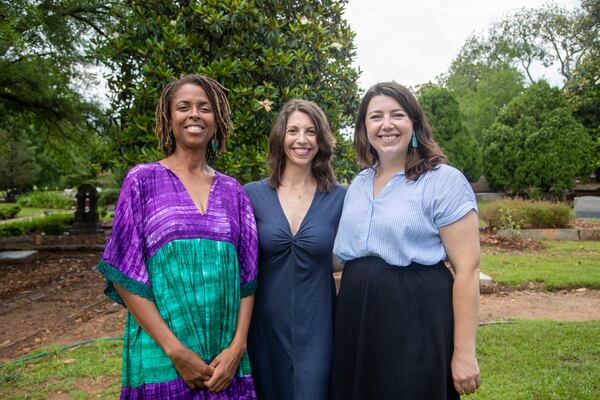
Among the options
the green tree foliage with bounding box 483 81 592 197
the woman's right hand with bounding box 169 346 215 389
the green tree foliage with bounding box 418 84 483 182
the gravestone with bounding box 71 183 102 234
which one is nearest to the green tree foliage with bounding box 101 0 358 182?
the woman's right hand with bounding box 169 346 215 389

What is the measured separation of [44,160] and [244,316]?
3882 cm

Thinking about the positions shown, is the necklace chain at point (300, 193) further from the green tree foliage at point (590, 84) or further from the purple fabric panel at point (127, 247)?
the green tree foliage at point (590, 84)

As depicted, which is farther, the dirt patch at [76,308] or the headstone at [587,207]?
the headstone at [587,207]

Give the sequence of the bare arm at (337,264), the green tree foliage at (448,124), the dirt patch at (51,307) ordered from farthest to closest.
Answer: the green tree foliage at (448,124) < the dirt patch at (51,307) < the bare arm at (337,264)

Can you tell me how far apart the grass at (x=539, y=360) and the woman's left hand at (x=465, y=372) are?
2.04m

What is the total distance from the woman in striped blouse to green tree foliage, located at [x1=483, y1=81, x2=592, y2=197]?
2087cm

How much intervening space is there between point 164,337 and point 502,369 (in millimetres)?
3633

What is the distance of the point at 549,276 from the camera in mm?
8375

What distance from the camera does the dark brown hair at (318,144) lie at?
9.39 feet

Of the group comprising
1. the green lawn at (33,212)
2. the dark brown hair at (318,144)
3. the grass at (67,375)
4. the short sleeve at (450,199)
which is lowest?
the green lawn at (33,212)

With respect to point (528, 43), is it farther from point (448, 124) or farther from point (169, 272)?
point (169, 272)

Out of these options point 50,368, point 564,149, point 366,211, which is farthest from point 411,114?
point 564,149

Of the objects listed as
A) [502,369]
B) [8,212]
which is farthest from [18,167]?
[502,369]

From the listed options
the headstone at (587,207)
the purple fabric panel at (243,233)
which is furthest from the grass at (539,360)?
the headstone at (587,207)
